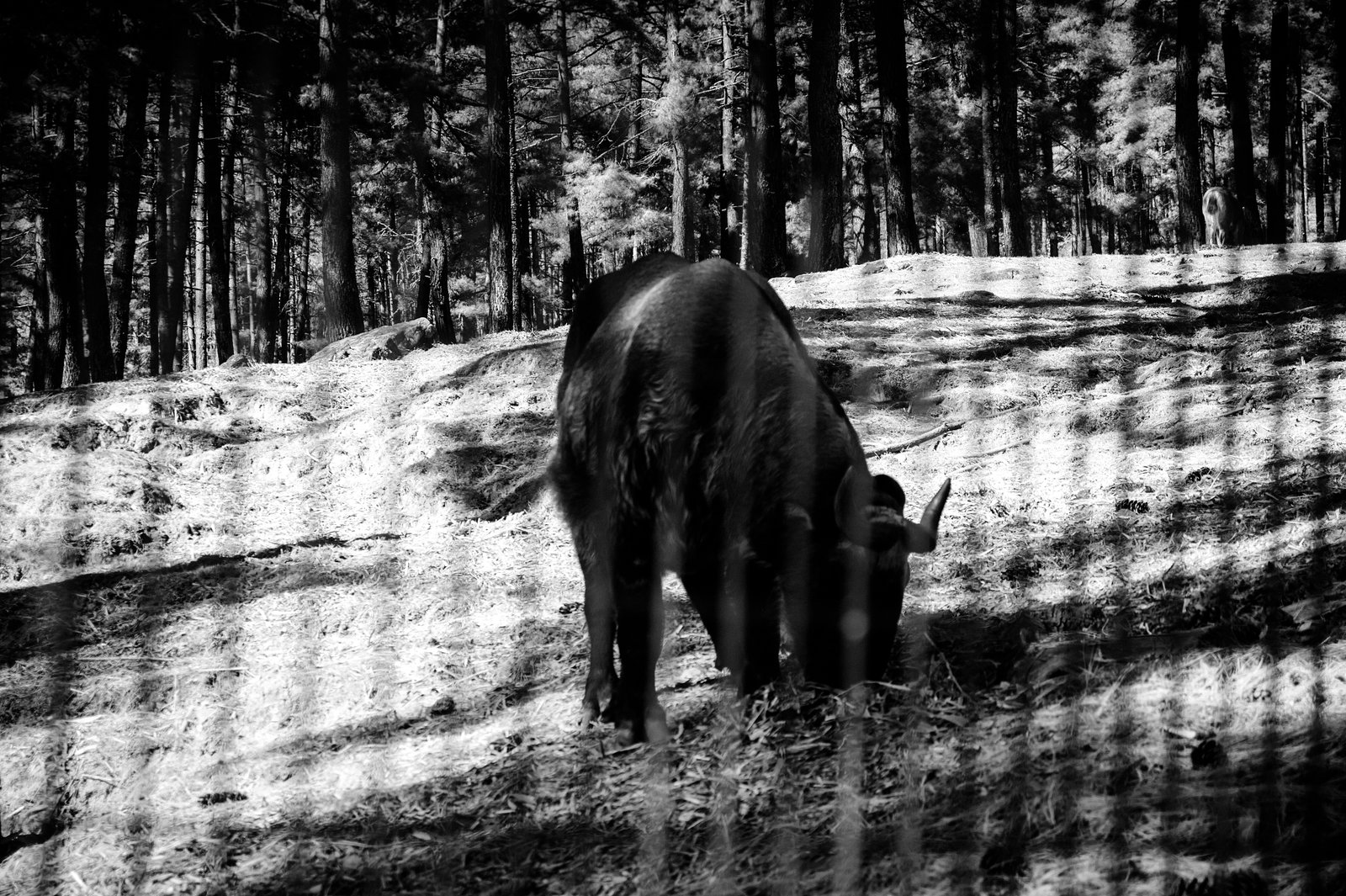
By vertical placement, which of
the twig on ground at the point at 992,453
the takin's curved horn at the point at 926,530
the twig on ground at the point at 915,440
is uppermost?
the twig on ground at the point at 915,440

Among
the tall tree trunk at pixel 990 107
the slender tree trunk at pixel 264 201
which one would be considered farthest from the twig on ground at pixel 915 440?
the slender tree trunk at pixel 264 201

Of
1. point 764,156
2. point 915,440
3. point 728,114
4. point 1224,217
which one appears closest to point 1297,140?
point 1224,217

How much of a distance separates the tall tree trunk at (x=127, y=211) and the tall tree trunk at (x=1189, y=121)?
Result: 1825cm

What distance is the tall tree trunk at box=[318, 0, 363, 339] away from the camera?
1486 centimetres

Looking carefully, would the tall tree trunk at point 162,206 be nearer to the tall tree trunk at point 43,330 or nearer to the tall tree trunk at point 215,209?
the tall tree trunk at point 215,209

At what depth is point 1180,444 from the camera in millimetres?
6414

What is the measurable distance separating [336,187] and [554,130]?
15.6 meters

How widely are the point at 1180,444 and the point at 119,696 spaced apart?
628 centimetres

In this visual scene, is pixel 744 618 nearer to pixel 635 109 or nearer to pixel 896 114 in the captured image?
pixel 896 114

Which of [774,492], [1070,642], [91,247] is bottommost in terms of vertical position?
[1070,642]

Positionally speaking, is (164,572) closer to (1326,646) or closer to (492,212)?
(1326,646)

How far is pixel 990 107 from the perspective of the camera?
70.4ft

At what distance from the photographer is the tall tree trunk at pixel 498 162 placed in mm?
15531

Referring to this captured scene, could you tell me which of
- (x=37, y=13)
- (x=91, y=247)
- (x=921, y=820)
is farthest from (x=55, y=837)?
(x=91, y=247)
